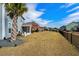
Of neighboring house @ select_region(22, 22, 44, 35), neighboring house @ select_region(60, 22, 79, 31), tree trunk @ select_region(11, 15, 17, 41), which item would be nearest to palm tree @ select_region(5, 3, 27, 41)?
tree trunk @ select_region(11, 15, 17, 41)

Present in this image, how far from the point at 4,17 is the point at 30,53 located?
23.7 inches

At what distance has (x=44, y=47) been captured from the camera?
3873 millimetres

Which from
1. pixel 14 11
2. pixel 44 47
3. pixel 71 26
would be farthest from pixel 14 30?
pixel 71 26

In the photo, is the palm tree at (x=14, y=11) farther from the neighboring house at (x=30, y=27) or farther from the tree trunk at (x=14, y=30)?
the neighboring house at (x=30, y=27)

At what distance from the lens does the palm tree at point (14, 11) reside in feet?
12.6

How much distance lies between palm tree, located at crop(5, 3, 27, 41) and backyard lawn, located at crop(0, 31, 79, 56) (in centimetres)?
18

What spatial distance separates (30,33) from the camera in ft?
12.8

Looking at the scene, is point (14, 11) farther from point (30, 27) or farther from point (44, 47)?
point (44, 47)

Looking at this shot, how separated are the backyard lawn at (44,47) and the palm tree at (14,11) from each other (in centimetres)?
18

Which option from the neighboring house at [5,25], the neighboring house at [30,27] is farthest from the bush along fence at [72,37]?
the neighboring house at [5,25]

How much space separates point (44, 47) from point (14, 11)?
630mm

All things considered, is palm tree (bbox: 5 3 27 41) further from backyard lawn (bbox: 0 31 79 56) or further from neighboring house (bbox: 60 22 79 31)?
neighboring house (bbox: 60 22 79 31)

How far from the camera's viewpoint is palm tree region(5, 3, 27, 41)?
384 cm

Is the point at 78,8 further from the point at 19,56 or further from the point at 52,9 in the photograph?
the point at 19,56
